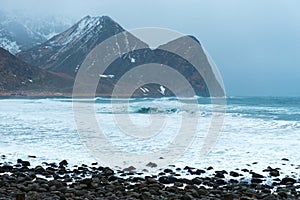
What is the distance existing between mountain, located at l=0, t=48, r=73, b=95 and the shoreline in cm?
9582

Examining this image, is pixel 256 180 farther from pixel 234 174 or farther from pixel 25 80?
pixel 25 80

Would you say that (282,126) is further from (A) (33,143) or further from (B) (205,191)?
(B) (205,191)

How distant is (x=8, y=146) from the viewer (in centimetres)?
1817

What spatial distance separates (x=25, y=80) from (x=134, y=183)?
110671 mm

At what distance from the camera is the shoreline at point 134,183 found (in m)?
9.73

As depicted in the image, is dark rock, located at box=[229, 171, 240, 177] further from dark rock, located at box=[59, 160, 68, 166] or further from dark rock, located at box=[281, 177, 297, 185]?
dark rock, located at box=[59, 160, 68, 166]

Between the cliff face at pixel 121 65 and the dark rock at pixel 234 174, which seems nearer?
the dark rock at pixel 234 174

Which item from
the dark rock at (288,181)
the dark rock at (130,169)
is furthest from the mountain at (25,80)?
the dark rock at (288,181)

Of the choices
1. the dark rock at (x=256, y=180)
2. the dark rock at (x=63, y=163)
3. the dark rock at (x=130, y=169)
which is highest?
the dark rock at (x=63, y=163)

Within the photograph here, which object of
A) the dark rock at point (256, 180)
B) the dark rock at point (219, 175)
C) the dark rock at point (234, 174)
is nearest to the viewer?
the dark rock at point (256, 180)

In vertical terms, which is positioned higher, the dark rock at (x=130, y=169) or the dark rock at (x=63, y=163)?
the dark rock at (x=63, y=163)

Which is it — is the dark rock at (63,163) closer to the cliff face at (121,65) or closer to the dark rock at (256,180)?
the dark rock at (256,180)

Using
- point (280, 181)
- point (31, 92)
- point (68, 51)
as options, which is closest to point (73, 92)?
point (31, 92)

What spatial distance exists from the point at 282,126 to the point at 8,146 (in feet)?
62.9
